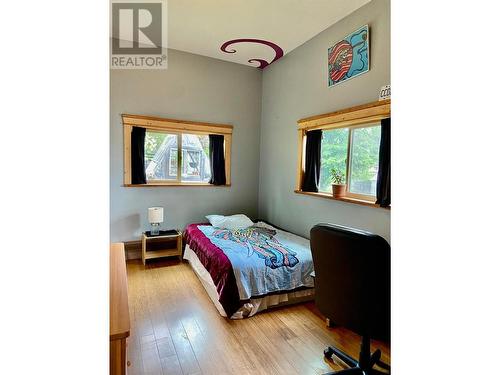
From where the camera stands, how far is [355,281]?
4.46 ft

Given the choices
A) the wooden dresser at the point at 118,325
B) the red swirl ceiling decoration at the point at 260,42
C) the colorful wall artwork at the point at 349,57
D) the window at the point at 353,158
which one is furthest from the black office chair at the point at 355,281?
the red swirl ceiling decoration at the point at 260,42

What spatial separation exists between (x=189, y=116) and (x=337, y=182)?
2.43m

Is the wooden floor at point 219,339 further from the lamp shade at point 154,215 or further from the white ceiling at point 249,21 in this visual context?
the white ceiling at point 249,21

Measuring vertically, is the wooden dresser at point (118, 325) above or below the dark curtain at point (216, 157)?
A: below

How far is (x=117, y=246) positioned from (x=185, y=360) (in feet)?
3.21

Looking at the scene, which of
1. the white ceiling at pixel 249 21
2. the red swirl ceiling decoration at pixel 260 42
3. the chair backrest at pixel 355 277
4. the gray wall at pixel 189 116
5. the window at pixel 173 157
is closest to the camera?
the chair backrest at pixel 355 277

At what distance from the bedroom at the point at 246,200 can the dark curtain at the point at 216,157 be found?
3cm

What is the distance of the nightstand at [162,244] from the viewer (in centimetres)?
346

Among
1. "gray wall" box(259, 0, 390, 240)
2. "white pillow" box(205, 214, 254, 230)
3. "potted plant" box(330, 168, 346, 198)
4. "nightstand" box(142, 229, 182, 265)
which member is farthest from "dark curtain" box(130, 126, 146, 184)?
"potted plant" box(330, 168, 346, 198)

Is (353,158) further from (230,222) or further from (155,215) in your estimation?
(155,215)

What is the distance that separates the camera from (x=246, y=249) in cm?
271

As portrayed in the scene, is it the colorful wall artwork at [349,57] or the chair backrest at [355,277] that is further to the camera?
the colorful wall artwork at [349,57]

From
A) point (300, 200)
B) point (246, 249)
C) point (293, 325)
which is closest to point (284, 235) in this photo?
point (300, 200)
